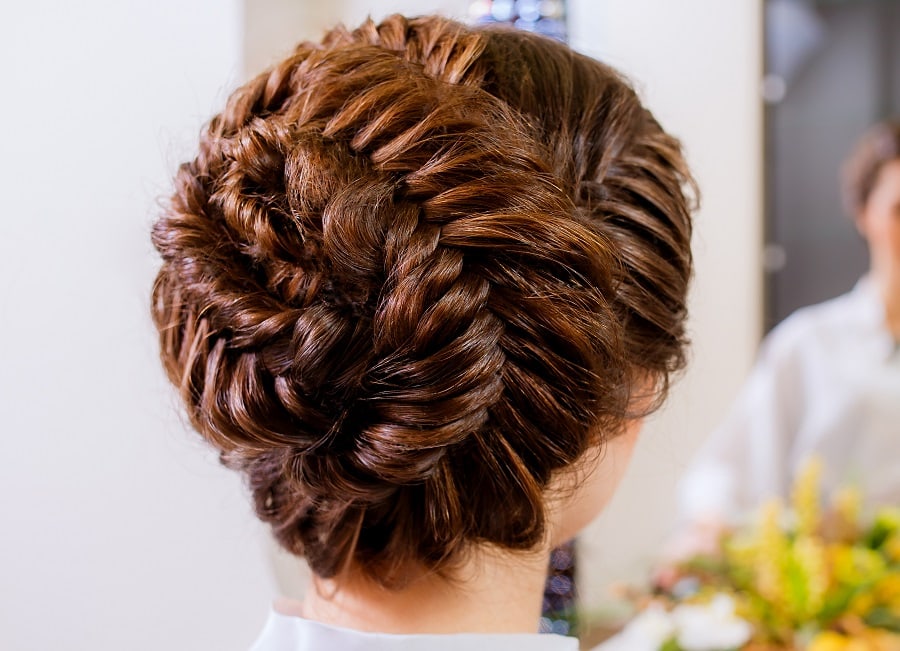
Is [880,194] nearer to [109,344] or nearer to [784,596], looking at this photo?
[784,596]

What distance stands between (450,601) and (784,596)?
0.64 m

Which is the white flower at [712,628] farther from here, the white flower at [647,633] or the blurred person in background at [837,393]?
the blurred person in background at [837,393]

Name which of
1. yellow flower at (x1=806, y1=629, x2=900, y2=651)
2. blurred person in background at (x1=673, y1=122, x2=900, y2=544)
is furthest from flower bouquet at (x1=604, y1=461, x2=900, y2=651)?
blurred person in background at (x1=673, y1=122, x2=900, y2=544)

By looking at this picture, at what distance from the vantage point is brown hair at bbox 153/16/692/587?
1.46ft

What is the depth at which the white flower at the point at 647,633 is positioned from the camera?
94 centimetres

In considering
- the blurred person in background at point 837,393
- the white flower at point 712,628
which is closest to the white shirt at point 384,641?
the white flower at point 712,628

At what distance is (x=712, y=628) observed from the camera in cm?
90

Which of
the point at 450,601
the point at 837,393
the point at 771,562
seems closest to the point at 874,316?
the point at 837,393

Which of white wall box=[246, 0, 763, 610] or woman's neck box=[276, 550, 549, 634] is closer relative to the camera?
woman's neck box=[276, 550, 549, 634]

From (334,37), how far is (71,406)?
39cm

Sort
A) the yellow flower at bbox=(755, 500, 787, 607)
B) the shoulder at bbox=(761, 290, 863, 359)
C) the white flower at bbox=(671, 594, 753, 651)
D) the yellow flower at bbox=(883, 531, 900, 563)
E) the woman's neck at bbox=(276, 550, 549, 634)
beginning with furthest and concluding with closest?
the shoulder at bbox=(761, 290, 863, 359)
the yellow flower at bbox=(883, 531, 900, 563)
the yellow flower at bbox=(755, 500, 787, 607)
the white flower at bbox=(671, 594, 753, 651)
the woman's neck at bbox=(276, 550, 549, 634)

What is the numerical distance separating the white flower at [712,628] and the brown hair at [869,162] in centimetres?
107

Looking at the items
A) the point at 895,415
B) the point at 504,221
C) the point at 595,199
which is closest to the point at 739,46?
the point at 895,415

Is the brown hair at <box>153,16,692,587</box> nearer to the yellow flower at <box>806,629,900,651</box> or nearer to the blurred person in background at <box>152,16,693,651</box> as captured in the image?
the blurred person in background at <box>152,16,693,651</box>
